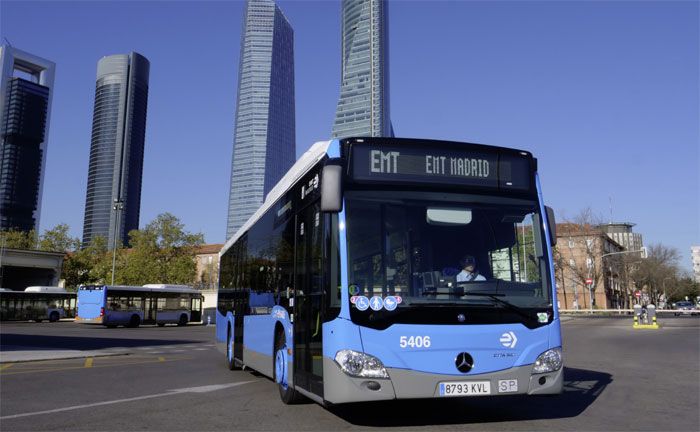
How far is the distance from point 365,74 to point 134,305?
14020 cm

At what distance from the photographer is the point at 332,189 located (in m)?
6.15

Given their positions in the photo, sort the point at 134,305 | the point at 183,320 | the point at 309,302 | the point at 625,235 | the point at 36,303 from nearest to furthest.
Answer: the point at 309,302, the point at 134,305, the point at 183,320, the point at 36,303, the point at 625,235

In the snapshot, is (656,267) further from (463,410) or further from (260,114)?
(260,114)

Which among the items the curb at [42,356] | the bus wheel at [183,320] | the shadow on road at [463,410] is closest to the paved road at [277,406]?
the shadow on road at [463,410]

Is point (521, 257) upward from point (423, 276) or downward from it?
upward

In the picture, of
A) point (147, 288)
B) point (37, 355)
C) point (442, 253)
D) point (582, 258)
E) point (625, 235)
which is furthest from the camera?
point (625, 235)

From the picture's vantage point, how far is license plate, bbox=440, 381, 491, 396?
19.7ft

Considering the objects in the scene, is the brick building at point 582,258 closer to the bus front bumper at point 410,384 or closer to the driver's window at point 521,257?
the driver's window at point 521,257

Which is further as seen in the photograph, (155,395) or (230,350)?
(230,350)

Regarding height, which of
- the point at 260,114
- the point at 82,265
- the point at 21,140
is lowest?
the point at 82,265

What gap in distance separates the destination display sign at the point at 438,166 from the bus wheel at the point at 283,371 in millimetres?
2861

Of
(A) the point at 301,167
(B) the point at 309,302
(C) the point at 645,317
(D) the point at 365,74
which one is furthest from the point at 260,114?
(B) the point at 309,302

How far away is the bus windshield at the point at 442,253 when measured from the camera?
6.12 metres

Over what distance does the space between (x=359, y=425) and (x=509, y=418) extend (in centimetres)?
184
